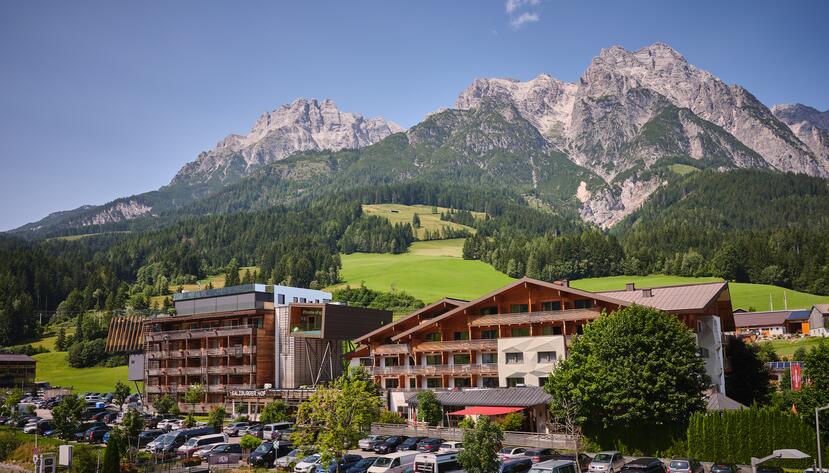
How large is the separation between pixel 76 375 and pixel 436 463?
136m

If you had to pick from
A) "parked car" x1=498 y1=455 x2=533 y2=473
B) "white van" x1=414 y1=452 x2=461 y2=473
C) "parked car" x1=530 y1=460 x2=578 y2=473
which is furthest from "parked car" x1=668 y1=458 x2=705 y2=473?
"white van" x1=414 y1=452 x2=461 y2=473

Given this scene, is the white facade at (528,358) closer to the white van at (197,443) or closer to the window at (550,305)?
the window at (550,305)

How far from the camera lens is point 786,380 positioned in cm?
8425

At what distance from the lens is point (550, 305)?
78562mm

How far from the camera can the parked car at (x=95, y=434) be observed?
70.1 m

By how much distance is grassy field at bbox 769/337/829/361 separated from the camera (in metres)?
119

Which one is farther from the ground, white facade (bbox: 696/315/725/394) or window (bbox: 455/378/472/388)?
white facade (bbox: 696/315/725/394)

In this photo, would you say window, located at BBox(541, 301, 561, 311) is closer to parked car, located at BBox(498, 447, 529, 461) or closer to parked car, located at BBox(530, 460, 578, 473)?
parked car, located at BBox(498, 447, 529, 461)

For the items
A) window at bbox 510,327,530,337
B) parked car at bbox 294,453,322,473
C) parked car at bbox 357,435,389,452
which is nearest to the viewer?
parked car at bbox 294,453,322,473

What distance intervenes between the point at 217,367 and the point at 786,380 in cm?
7932

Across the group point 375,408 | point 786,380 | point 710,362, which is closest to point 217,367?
point 375,408

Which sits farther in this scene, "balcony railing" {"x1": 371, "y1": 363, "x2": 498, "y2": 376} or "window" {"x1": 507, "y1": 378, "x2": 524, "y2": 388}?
"balcony railing" {"x1": 371, "y1": 363, "x2": 498, "y2": 376}

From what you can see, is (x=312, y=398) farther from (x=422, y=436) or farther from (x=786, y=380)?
(x=786, y=380)

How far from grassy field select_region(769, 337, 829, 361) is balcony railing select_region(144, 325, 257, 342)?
9011 cm
